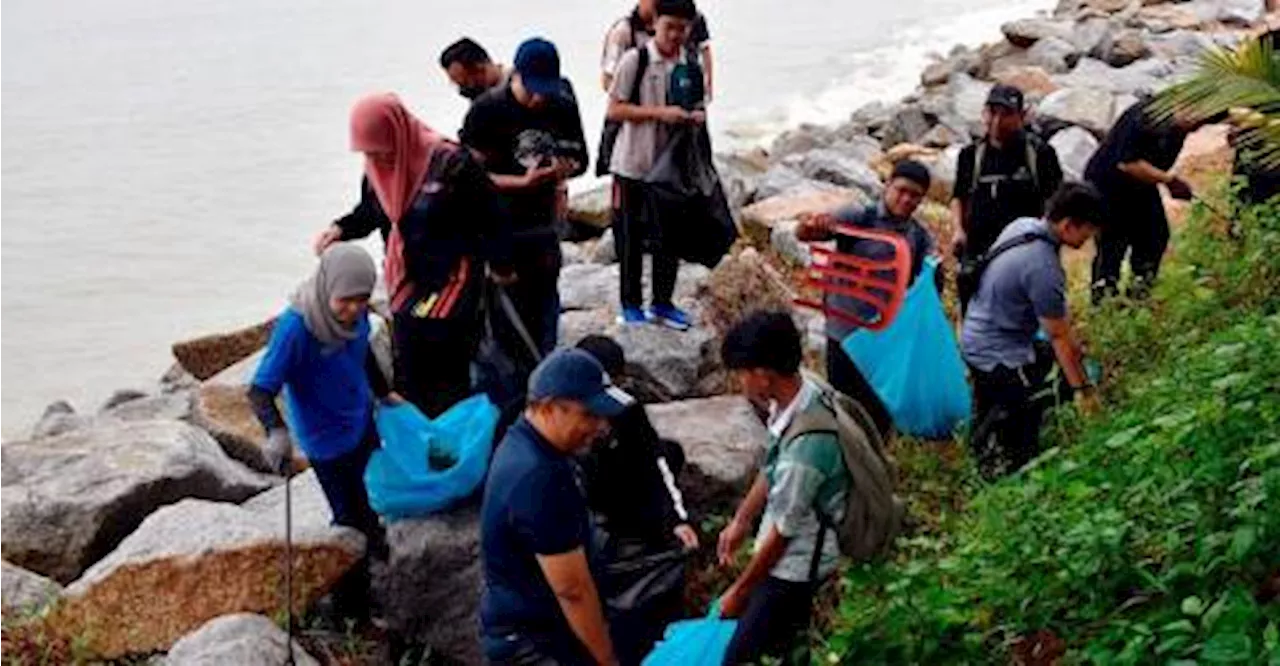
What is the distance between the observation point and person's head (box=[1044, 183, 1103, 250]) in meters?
4.67

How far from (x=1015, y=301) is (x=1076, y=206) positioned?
375mm

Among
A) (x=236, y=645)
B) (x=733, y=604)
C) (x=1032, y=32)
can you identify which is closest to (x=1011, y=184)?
(x=733, y=604)

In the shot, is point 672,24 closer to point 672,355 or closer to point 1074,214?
point 672,355

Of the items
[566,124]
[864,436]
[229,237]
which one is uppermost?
[566,124]

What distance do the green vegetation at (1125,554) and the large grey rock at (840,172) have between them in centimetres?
647

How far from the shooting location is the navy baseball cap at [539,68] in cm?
506

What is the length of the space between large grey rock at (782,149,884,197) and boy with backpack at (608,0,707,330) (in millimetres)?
5131

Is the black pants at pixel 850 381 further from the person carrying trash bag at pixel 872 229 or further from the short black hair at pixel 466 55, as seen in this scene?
the short black hair at pixel 466 55

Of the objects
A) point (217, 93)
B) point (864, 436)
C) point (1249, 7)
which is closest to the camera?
point (864, 436)

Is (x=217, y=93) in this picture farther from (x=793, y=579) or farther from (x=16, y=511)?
(x=793, y=579)

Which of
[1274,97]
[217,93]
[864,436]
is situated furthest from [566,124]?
[217,93]

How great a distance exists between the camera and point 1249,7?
765 inches

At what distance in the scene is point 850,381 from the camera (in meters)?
5.50

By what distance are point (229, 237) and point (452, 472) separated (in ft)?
37.7
